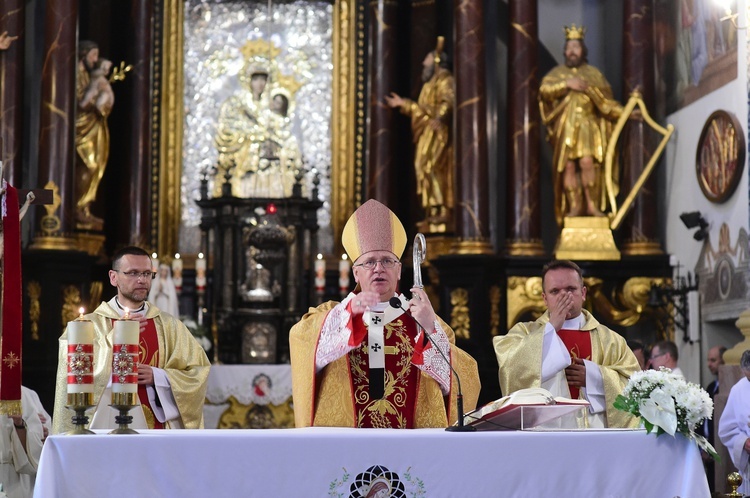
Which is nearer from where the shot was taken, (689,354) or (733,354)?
(733,354)

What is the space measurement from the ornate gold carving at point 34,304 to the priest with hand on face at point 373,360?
7058 mm

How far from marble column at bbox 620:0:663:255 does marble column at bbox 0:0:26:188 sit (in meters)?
6.10

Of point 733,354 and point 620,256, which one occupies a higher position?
point 620,256

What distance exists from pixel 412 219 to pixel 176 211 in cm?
269

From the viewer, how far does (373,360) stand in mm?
5727

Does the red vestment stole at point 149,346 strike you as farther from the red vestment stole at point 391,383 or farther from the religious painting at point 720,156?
the religious painting at point 720,156

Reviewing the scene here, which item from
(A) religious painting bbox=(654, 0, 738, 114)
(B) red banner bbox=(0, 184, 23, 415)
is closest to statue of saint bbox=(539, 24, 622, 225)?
(A) religious painting bbox=(654, 0, 738, 114)

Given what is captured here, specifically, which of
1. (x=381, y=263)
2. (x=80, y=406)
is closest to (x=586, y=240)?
(x=381, y=263)

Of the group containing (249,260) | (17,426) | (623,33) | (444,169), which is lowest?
(17,426)

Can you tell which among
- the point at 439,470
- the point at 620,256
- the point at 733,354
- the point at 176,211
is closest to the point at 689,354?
the point at 620,256

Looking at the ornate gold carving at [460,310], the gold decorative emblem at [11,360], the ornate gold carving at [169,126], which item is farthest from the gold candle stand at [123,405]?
the ornate gold carving at [169,126]

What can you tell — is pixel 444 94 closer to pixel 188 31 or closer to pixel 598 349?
pixel 188 31

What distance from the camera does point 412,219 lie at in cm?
1425

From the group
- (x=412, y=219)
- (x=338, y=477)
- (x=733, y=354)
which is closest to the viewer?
(x=338, y=477)
